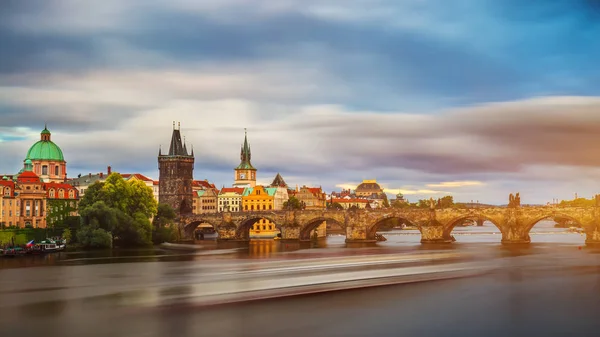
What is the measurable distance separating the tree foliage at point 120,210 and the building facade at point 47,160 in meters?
31.9

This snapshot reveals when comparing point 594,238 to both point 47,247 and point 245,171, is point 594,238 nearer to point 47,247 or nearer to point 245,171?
point 47,247

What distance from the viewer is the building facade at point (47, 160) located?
110250 mm

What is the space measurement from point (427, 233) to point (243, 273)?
40.0 metres

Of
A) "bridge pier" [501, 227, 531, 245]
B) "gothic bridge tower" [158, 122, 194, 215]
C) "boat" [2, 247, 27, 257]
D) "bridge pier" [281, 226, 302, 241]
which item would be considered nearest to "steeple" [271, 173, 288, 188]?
"gothic bridge tower" [158, 122, 194, 215]

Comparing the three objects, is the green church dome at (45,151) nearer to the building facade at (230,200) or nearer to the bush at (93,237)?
the building facade at (230,200)

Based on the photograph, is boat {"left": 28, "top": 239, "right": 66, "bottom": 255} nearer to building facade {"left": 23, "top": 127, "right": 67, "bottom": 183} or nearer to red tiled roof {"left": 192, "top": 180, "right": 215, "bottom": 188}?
building facade {"left": 23, "top": 127, "right": 67, "bottom": 183}

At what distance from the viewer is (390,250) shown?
76438 millimetres

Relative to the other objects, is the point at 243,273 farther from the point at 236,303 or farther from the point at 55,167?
the point at 55,167

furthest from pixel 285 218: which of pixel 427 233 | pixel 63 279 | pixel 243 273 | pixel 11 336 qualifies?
pixel 11 336

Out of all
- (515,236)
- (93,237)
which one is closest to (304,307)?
(93,237)

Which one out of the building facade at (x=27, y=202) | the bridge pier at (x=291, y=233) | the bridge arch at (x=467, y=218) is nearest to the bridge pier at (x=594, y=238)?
the bridge arch at (x=467, y=218)

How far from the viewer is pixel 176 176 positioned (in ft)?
384

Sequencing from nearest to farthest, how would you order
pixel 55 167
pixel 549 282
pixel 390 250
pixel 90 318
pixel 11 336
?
pixel 11 336 → pixel 90 318 → pixel 549 282 → pixel 390 250 → pixel 55 167

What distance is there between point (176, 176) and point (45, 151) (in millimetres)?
19859
